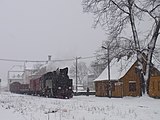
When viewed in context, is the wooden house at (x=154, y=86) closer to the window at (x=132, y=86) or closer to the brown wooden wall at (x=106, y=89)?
the brown wooden wall at (x=106, y=89)

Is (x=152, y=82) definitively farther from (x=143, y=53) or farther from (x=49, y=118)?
(x=49, y=118)

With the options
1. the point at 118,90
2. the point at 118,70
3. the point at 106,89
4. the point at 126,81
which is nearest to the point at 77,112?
the point at 126,81

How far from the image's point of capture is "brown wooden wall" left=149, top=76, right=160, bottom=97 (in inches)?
1486

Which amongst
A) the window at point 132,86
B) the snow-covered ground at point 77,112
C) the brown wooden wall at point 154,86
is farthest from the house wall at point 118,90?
the snow-covered ground at point 77,112

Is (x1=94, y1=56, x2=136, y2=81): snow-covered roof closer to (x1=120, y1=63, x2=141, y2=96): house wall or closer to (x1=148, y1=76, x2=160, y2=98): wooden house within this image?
(x1=120, y1=63, x2=141, y2=96): house wall

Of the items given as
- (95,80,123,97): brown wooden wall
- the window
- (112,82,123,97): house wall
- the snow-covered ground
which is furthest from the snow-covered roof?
the snow-covered ground

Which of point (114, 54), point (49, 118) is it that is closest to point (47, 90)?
point (114, 54)

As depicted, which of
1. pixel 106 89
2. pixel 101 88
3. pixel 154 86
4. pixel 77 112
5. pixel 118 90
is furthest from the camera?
pixel 101 88

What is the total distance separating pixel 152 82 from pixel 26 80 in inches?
4057

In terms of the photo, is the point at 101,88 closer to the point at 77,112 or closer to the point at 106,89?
the point at 106,89

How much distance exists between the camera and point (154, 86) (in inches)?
1523

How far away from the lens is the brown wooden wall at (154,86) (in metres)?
37.8

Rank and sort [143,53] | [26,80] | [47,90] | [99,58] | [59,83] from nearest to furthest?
[143,53], [59,83], [47,90], [99,58], [26,80]

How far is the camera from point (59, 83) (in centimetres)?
4112
